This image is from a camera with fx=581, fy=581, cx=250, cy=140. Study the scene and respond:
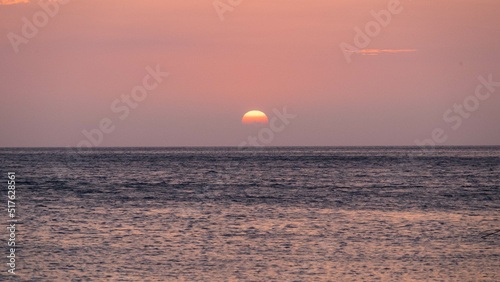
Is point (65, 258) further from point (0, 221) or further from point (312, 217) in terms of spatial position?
point (312, 217)

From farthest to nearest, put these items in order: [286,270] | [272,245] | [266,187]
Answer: [266,187] → [272,245] → [286,270]

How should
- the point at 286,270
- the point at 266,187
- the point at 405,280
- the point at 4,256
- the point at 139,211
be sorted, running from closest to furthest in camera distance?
the point at 405,280 < the point at 286,270 < the point at 4,256 < the point at 139,211 < the point at 266,187

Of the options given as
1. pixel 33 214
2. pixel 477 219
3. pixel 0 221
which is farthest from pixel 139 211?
pixel 477 219

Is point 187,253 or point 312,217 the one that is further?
point 312,217

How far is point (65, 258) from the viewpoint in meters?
24.1

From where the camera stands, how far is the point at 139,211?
40.3 m

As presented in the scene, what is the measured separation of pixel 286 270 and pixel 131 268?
5938 mm

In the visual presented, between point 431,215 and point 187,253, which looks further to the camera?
point 431,215

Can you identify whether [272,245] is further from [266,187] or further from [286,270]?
[266,187]

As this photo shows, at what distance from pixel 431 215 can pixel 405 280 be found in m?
19.0

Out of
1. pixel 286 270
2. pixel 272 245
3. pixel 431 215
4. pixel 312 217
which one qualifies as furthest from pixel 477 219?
pixel 286 270

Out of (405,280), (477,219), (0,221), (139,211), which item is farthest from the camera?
(139,211)

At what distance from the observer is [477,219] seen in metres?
36.3

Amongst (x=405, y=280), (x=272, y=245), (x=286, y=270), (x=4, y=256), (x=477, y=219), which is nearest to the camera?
(x=405, y=280)
